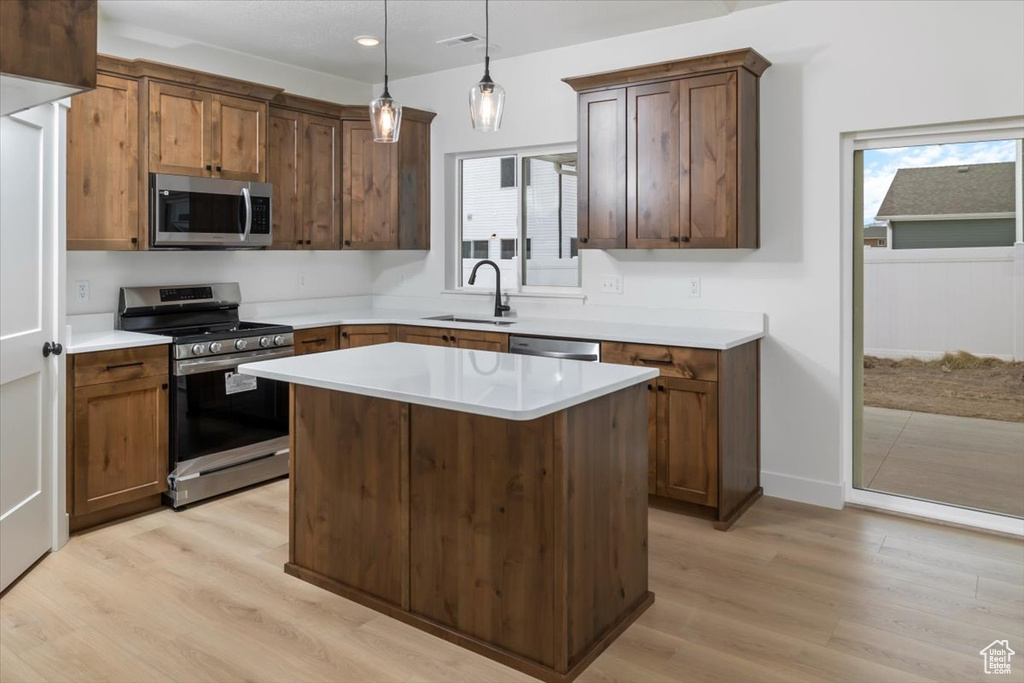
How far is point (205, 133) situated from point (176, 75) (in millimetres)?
327

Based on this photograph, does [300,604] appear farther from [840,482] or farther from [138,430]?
[840,482]

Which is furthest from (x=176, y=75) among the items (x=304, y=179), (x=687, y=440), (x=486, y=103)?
(x=687, y=440)

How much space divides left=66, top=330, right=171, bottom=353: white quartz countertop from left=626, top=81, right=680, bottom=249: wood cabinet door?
2.55 meters

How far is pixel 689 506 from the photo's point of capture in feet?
12.1

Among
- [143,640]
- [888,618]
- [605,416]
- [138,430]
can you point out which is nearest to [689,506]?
[888,618]

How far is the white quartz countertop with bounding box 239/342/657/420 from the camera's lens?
2.10 metres

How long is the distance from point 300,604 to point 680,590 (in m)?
1.45

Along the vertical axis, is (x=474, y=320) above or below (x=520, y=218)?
below

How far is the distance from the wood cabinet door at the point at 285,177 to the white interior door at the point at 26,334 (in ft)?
4.98

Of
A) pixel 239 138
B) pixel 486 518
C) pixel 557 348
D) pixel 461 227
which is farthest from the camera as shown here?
pixel 461 227

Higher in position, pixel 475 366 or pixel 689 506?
pixel 475 366

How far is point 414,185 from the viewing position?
5227mm

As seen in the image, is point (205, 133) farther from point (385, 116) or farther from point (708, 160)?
point (708, 160)

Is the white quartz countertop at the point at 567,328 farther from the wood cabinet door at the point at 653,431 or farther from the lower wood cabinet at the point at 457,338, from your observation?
the wood cabinet door at the point at 653,431
